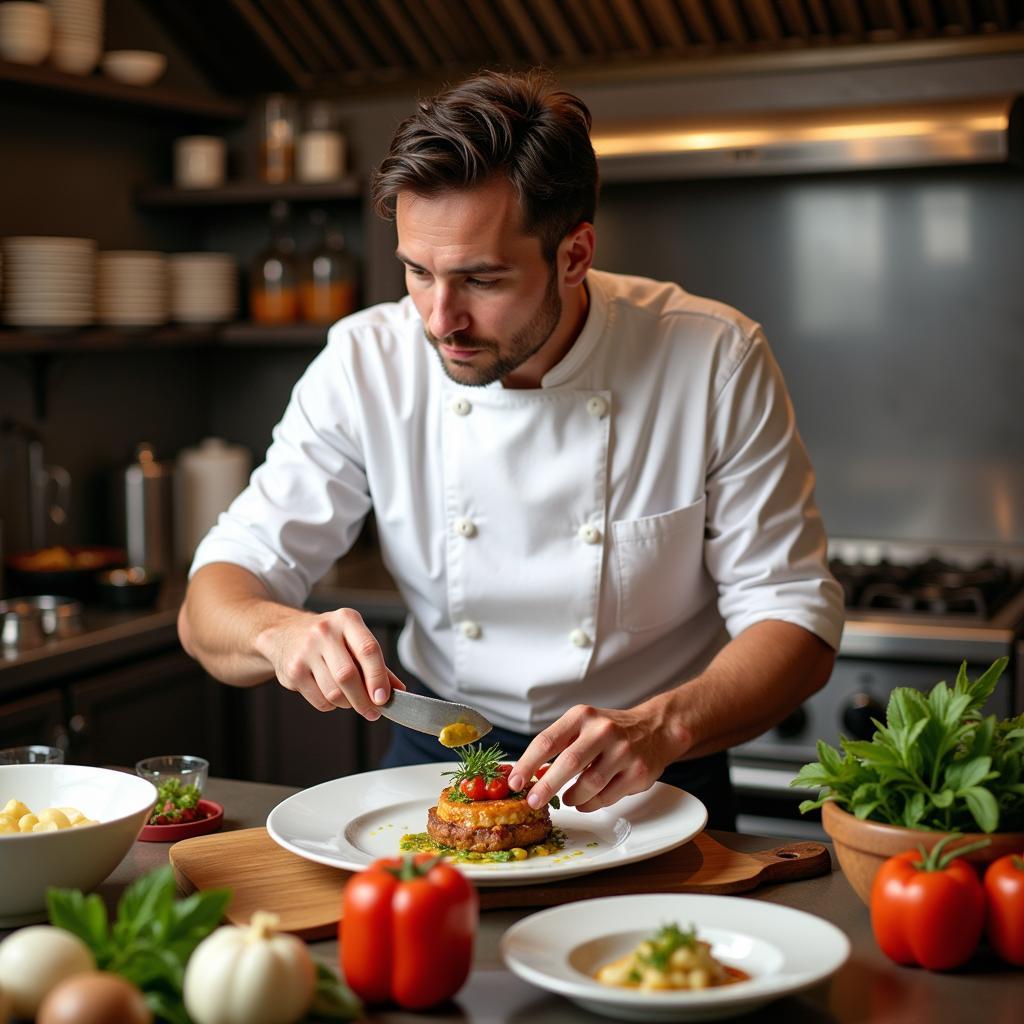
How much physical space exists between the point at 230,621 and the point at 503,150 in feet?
2.14

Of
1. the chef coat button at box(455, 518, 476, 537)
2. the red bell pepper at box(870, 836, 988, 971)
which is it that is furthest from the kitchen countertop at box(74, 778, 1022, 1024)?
the chef coat button at box(455, 518, 476, 537)

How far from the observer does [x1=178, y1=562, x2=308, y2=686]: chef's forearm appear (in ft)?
5.60

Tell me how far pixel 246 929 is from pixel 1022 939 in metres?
0.61

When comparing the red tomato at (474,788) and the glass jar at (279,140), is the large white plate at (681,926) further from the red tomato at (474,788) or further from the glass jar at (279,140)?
the glass jar at (279,140)

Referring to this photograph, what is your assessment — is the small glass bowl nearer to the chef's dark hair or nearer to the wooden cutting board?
the wooden cutting board

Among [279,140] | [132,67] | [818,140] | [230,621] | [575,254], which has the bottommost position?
[230,621]

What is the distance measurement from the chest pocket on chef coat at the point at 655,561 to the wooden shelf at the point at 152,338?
1492 mm

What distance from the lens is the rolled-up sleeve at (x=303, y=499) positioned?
1940 mm

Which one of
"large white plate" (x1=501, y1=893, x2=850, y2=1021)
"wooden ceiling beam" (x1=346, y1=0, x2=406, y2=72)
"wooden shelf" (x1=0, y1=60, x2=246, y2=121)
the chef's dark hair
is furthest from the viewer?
"wooden ceiling beam" (x1=346, y1=0, x2=406, y2=72)

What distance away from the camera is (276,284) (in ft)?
11.4

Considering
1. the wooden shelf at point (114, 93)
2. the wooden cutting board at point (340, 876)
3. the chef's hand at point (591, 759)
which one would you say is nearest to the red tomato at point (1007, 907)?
the wooden cutting board at point (340, 876)

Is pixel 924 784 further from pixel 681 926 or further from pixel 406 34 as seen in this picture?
pixel 406 34

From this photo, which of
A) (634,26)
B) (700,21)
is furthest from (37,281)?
(700,21)

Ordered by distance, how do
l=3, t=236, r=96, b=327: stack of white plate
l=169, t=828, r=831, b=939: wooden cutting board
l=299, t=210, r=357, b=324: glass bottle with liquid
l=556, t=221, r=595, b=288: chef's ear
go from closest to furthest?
l=169, t=828, r=831, b=939: wooden cutting board → l=556, t=221, r=595, b=288: chef's ear → l=3, t=236, r=96, b=327: stack of white plate → l=299, t=210, r=357, b=324: glass bottle with liquid
